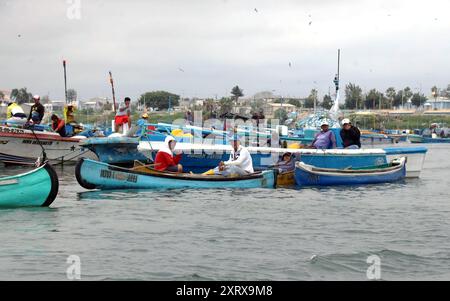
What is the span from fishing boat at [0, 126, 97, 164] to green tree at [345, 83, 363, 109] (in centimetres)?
9296

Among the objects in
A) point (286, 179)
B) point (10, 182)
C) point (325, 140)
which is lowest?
point (286, 179)

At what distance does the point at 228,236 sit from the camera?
1504 cm

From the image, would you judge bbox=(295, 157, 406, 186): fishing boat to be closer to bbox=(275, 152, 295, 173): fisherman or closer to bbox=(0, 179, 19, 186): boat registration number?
bbox=(275, 152, 295, 173): fisherman

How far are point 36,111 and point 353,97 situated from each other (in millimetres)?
100090

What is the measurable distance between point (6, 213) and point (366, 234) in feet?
25.0

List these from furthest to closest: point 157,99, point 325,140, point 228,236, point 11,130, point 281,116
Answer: point 157,99 → point 281,116 → point 11,130 → point 325,140 → point 228,236

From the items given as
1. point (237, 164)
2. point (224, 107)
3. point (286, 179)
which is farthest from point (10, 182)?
point (224, 107)

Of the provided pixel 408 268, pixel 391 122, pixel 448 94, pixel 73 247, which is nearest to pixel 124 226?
pixel 73 247

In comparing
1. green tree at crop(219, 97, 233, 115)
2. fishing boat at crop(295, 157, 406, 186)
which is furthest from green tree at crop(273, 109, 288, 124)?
fishing boat at crop(295, 157, 406, 186)

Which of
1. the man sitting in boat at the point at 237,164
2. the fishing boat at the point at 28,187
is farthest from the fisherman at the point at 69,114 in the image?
the fishing boat at the point at 28,187

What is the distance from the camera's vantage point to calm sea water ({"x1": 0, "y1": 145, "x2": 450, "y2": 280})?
12293mm

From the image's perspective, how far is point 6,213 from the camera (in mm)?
17125

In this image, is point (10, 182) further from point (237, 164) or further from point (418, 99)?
point (418, 99)
